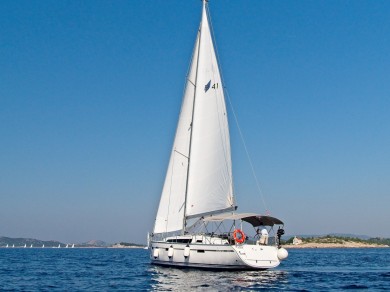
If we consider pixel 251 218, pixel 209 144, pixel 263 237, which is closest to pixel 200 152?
pixel 209 144

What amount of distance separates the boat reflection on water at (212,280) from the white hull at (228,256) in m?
0.59

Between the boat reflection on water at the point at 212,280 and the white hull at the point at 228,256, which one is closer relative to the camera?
the boat reflection on water at the point at 212,280

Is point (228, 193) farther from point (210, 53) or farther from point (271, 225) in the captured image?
point (210, 53)

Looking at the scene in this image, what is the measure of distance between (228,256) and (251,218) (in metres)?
6.05

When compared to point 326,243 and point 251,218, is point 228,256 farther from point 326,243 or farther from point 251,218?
point 326,243

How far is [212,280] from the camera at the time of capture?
40344 millimetres

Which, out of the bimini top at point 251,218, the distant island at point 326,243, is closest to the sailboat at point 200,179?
the bimini top at point 251,218

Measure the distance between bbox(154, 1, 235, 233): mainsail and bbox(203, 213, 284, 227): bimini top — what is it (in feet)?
3.49

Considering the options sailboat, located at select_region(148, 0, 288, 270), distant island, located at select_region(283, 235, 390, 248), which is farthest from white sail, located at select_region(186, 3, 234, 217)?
distant island, located at select_region(283, 235, 390, 248)

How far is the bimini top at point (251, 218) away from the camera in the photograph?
48884 mm

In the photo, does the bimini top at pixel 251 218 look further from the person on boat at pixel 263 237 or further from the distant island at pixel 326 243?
the distant island at pixel 326 243

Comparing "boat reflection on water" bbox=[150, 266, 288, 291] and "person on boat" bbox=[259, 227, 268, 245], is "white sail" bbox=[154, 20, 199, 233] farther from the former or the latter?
"person on boat" bbox=[259, 227, 268, 245]

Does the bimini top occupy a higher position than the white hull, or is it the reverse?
the bimini top

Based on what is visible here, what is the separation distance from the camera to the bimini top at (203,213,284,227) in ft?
160
